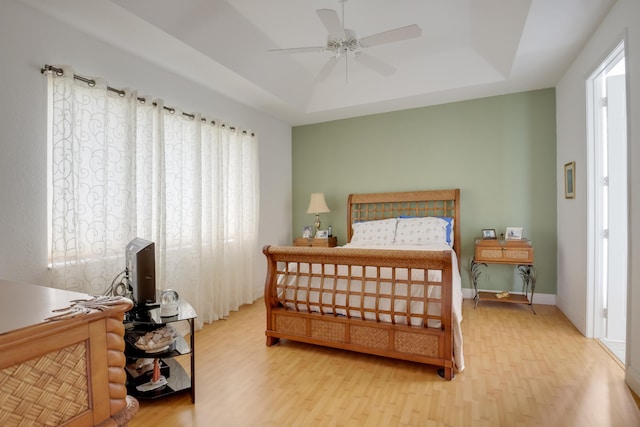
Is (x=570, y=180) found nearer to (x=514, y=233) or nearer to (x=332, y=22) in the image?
(x=514, y=233)

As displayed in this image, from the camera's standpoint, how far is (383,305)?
2.52m

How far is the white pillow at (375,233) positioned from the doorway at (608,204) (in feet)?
6.40

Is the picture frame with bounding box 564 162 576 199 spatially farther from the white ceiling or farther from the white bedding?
the white bedding

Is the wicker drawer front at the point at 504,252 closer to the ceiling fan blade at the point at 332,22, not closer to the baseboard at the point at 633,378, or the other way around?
the baseboard at the point at 633,378

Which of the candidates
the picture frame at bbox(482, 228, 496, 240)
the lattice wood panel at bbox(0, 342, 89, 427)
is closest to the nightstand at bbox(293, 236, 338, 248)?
Answer: the picture frame at bbox(482, 228, 496, 240)

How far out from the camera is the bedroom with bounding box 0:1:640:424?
2143 millimetres

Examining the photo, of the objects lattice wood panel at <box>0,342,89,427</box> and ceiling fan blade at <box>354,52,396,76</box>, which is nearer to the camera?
lattice wood panel at <box>0,342,89,427</box>

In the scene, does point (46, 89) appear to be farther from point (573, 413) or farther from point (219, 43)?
point (573, 413)

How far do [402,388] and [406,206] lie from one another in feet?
9.21

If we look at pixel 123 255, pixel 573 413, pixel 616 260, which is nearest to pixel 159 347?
pixel 123 255

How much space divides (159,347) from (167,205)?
156 cm

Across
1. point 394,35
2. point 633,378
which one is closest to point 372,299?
point 633,378

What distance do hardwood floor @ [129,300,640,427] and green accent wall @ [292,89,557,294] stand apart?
1.42 meters

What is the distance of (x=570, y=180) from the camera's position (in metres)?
3.39
